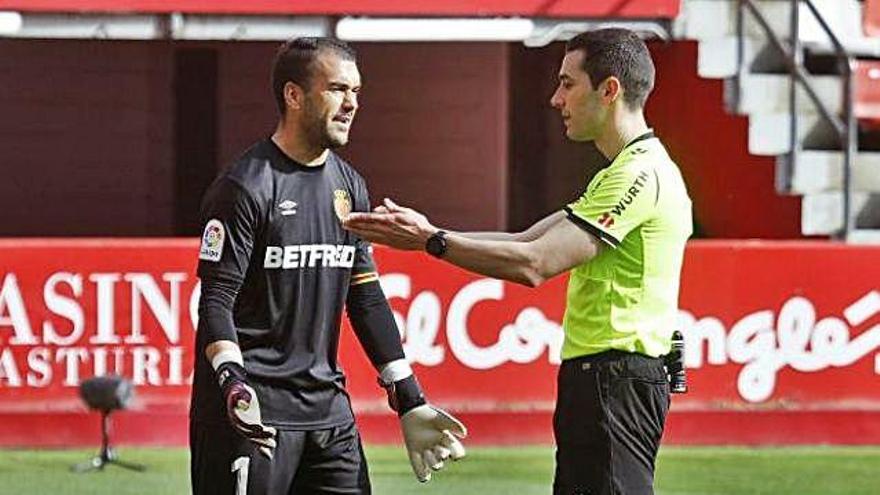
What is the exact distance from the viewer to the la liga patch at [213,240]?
245 inches

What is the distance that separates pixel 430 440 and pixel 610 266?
2.73 feet

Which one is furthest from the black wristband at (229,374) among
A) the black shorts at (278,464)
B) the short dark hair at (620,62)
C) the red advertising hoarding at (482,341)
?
the red advertising hoarding at (482,341)

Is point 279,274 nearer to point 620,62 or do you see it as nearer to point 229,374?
point 229,374

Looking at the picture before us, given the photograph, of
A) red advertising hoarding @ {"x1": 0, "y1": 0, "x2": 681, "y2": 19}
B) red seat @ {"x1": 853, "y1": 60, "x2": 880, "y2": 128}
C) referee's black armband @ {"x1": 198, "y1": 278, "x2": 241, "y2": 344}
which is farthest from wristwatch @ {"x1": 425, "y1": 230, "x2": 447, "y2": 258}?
red seat @ {"x1": 853, "y1": 60, "x2": 880, "y2": 128}

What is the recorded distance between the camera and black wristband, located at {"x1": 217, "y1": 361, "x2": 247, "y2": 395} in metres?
6.14

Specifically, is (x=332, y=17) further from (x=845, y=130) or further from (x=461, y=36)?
(x=845, y=130)

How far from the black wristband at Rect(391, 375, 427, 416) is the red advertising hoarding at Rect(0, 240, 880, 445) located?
554 cm

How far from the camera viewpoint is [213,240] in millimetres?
6242

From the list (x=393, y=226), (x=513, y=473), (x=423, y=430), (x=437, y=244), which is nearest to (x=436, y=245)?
(x=437, y=244)

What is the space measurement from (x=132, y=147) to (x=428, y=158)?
2815 mm

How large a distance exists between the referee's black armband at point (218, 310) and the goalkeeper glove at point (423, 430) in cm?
65

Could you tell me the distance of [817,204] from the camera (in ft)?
52.7

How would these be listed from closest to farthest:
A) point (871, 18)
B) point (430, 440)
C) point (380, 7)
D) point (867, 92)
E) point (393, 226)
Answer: point (393, 226) < point (430, 440) < point (380, 7) < point (867, 92) < point (871, 18)

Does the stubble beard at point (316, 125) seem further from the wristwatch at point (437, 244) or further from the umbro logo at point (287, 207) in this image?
the wristwatch at point (437, 244)
